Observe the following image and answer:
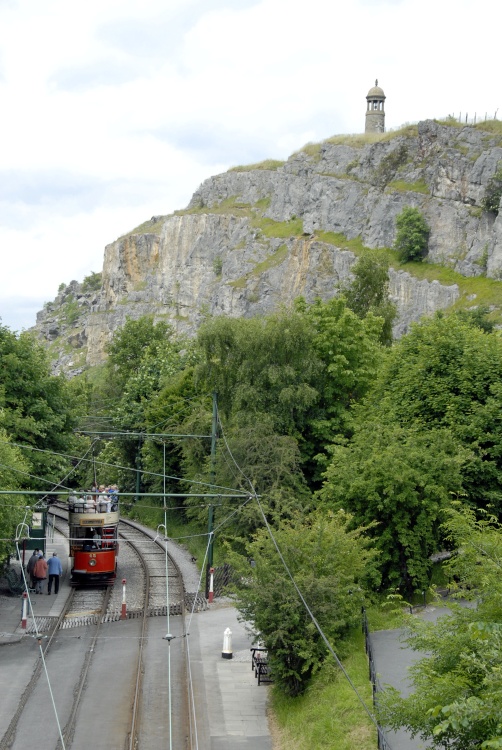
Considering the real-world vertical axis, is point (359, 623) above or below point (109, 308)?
below

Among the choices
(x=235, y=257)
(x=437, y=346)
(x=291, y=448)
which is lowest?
(x=291, y=448)

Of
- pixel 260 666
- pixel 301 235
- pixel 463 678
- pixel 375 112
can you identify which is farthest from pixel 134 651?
pixel 375 112

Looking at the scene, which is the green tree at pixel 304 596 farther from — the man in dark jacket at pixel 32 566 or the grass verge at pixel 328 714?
the man in dark jacket at pixel 32 566

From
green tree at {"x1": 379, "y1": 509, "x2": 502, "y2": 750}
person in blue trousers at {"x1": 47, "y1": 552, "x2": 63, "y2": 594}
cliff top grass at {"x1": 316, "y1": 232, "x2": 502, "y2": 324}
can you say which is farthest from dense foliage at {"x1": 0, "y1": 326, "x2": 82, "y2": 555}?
cliff top grass at {"x1": 316, "y1": 232, "x2": 502, "y2": 324}

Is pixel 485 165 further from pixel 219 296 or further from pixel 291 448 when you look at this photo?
pixel 291 448

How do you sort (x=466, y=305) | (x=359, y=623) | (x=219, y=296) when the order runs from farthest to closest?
(x=219, y=296)
(x=466, y=305)
(x=359, y=623)

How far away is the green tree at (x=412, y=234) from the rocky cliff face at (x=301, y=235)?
46.1 inches

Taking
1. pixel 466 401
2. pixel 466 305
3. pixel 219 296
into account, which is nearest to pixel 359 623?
pixel 466 401

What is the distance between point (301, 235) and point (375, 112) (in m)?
24.4

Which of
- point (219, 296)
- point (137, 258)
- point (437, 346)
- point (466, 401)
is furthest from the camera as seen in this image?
point (137, 258)

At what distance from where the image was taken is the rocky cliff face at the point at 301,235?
3706 inches

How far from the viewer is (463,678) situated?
1002 cm

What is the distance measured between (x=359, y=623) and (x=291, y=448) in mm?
12190

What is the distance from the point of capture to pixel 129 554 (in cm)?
3519
